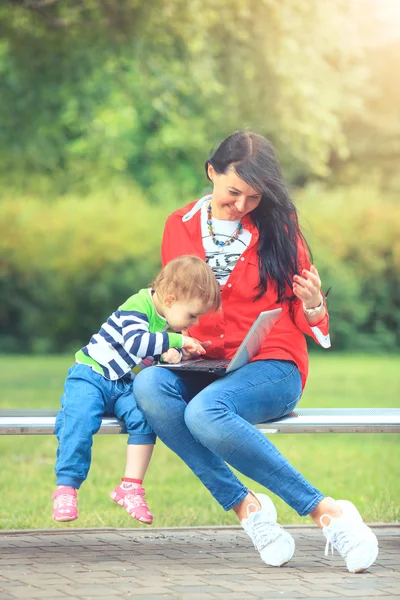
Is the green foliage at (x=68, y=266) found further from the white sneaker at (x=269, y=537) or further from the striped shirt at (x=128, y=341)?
the white sneaker at (x=269, y=537)

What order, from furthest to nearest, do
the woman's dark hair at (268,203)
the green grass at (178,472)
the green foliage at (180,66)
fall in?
the green foliage at (180,66) → the green grass at (178,472) → the woman's dark hair at (268,203)

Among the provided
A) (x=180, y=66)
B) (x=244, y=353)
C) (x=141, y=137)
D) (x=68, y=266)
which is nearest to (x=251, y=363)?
(x=244, y=353)

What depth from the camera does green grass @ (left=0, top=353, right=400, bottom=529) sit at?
559cm

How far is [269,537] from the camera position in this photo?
4.12 meters

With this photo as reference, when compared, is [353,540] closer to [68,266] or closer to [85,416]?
[85,416]

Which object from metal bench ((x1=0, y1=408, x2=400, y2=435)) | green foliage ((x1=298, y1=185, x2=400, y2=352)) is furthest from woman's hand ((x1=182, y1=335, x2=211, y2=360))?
green foliage ((x1=298, y1=185, x2=400, y2=352))

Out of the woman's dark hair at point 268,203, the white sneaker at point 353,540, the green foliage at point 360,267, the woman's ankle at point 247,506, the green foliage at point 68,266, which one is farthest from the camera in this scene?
the green foliage at point 360,267

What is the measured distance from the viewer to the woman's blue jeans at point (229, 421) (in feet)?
13.4

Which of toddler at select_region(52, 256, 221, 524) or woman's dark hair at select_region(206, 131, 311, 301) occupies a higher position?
woman's dark hair at select_region(206, 131, 311, 301)

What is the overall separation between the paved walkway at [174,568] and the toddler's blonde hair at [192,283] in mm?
982

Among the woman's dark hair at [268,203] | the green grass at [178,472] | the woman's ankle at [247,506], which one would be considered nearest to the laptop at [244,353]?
the woman's dark hair at [268,203]

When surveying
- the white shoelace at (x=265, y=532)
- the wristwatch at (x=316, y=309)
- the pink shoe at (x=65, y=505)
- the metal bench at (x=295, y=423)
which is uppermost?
the wristwatch at (x=316, y=309)

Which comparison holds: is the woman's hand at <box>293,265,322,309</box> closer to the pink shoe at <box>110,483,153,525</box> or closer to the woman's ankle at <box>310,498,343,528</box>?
the woman's ankle at <box>310,498,343,528</box>

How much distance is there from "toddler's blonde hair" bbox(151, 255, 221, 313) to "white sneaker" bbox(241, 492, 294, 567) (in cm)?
79
